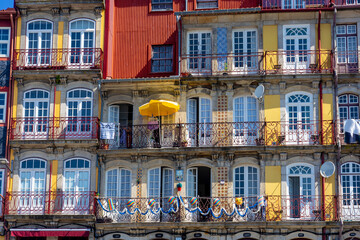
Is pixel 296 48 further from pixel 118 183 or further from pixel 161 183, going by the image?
pixel 118 183

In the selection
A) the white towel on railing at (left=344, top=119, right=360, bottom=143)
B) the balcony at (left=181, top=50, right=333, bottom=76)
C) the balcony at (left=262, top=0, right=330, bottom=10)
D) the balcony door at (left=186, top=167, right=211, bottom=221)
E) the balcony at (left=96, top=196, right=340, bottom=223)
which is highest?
the balcony at (left=262, top=0, right=330, bottom=10)

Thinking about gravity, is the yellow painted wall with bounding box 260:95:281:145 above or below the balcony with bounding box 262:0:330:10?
below

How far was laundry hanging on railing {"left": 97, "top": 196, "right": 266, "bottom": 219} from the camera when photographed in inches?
1414

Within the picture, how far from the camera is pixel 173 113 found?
3812cm

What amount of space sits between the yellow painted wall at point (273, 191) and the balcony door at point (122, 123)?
645cm

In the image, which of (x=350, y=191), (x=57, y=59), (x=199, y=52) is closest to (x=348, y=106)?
(x=350, y=191)

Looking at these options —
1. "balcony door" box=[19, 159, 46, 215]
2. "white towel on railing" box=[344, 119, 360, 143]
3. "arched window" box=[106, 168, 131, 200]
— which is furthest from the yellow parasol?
"white towel on railing" box=[344, 119, 360, 143]

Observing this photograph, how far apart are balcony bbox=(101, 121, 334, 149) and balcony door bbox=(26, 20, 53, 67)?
4.78 meters

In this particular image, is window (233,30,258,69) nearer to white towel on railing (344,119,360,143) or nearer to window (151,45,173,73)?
window (151,45,173,73)

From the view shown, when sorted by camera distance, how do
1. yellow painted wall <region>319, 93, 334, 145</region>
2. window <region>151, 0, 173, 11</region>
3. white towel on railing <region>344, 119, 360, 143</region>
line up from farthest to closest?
window <region>151, 0, 173, 11</region> → yellow painted wall <region>319, 93, 334, 145</region> → white towel on railing <region>344, 119, 360, 143</region>

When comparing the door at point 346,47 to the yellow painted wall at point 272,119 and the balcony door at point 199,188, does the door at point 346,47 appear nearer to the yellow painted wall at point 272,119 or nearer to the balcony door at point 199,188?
the yellow painted wall at point 272,119

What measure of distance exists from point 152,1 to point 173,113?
581 cm

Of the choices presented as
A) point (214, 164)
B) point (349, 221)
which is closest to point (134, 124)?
point (214, 164)

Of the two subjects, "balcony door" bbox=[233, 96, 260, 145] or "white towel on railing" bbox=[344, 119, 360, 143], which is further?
"balcony door" bbox=[233, 96, 260, 145]
